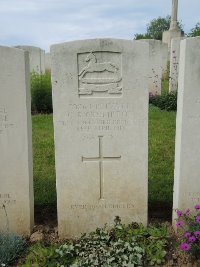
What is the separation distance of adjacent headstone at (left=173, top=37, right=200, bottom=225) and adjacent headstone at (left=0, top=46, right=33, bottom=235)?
5.25 ft

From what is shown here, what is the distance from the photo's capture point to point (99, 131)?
4.06 m

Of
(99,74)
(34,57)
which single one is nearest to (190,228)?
(99,74)

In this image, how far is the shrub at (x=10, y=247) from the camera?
3762 mm

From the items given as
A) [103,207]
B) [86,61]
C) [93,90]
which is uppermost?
[86,61]

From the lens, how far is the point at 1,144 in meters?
4.04

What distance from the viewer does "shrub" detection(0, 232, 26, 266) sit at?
3762mm

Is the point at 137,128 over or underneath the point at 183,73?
underneath

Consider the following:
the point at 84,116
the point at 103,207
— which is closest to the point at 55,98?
the point at 84,116

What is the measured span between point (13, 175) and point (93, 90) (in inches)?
50.1

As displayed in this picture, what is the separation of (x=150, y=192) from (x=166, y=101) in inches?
238

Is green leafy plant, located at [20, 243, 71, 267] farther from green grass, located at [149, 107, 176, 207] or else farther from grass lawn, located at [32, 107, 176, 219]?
green grass, located at [149, 107, 176, 207]

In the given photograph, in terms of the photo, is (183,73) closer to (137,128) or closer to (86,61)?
(137,128)

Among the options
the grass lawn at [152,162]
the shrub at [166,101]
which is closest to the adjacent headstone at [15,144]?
the grass lawn at [152,162]

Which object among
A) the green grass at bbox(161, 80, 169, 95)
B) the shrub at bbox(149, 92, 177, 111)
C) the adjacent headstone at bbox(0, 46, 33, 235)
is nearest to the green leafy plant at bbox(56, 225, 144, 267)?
the adjacent headstone at bbox(0, 46, 33, 235)
